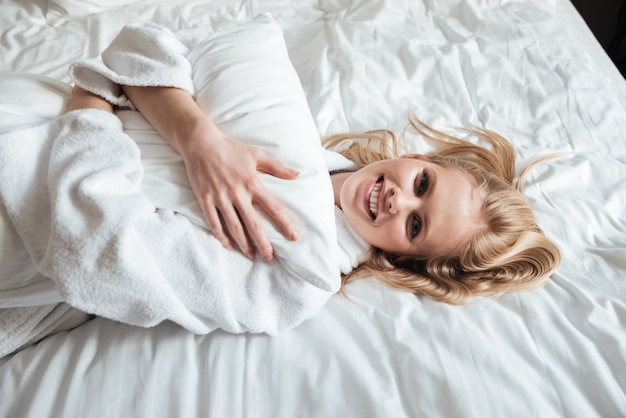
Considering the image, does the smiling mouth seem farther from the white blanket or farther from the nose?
the white blanket

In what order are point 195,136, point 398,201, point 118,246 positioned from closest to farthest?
point 118,246, point 195,136, point 398,201

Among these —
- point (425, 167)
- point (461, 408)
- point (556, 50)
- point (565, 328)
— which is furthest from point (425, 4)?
point (461, 408)

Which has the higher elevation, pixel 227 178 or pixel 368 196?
pixel 227 178

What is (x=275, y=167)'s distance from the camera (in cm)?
71

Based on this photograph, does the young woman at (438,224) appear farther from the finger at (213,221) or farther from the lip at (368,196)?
the finger at (213,221)

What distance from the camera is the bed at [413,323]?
0.66 m

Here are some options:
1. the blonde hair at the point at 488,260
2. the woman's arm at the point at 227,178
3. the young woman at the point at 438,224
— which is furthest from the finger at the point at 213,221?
the blonde hair at the point at 488,260

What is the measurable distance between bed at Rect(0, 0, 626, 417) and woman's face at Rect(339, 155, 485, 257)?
0.38 ft

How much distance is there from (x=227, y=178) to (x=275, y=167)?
2.9 inches

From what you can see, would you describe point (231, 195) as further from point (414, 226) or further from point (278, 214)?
point (414, 226)

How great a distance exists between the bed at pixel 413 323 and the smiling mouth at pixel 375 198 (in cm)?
14

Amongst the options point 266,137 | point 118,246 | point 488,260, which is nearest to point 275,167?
point 266,137

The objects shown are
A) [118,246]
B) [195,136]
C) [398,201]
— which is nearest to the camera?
[118,246]

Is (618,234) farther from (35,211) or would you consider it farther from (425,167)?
(35,211)
